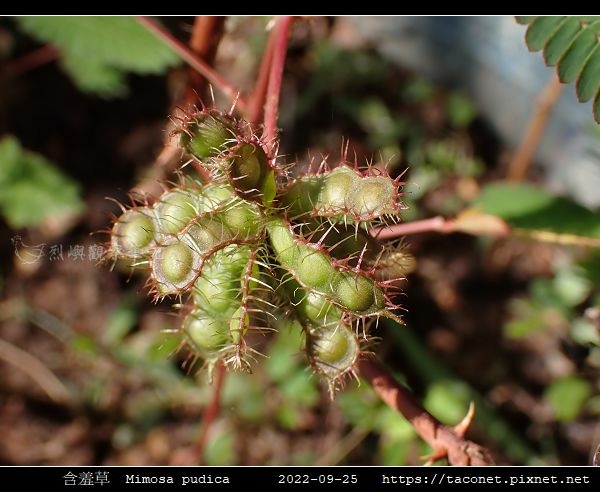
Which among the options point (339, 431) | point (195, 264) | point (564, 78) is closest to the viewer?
point (195, 264)

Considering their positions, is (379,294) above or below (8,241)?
below

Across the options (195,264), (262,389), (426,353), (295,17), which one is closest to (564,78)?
(295,17)

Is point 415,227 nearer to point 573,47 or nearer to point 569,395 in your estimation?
point 573,47

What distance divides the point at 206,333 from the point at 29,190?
5.63ft

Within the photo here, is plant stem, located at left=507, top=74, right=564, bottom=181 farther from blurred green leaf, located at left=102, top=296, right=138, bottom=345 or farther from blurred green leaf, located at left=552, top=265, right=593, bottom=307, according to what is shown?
blurred green leaf, located at left=102, top=296, right=138, bottom=345

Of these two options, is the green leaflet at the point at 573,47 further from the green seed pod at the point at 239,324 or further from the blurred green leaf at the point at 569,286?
the blurred green leaf at the point at 569,286

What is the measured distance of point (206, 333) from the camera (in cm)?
115

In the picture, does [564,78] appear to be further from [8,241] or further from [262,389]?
[8,241]

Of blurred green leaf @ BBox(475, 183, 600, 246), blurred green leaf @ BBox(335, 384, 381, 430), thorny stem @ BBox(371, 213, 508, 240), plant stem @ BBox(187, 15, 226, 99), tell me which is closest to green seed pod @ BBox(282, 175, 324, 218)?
thorny stem @ BBox(371, 213, 508, 240)

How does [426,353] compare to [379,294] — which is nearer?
[379,294]

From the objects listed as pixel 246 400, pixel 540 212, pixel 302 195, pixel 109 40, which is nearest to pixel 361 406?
pixel 246 400

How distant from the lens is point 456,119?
3473 millimetres

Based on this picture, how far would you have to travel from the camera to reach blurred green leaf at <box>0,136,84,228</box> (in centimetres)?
251

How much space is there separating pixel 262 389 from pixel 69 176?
1326 millimetres
